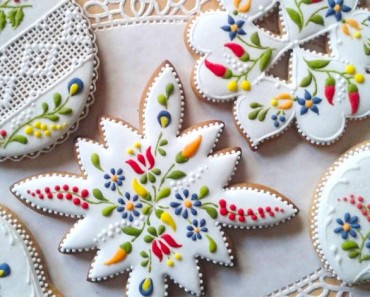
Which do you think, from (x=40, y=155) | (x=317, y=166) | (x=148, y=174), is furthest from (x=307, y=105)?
(x=40, y=155)

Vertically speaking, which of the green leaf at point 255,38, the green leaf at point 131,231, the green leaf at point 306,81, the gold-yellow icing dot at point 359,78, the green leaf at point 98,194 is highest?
the green leaf at point 255,38

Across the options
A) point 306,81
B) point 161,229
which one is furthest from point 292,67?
point 161,229

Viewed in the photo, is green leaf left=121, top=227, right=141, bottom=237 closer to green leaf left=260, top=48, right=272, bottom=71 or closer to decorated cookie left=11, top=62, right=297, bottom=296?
decorated cookie left=11, top=62, right=297, bottom=296

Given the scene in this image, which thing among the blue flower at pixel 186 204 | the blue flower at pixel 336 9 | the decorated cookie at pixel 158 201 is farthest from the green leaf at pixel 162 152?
the blue flower at pixel 336 9

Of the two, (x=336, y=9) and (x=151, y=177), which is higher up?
(x=336, y=9)

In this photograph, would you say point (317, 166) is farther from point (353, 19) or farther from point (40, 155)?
point (40, 155)

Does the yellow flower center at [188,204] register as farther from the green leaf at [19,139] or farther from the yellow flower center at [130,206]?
the green leaf at [19,139]

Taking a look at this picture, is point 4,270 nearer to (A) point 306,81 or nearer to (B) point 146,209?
(B) point 146,209
